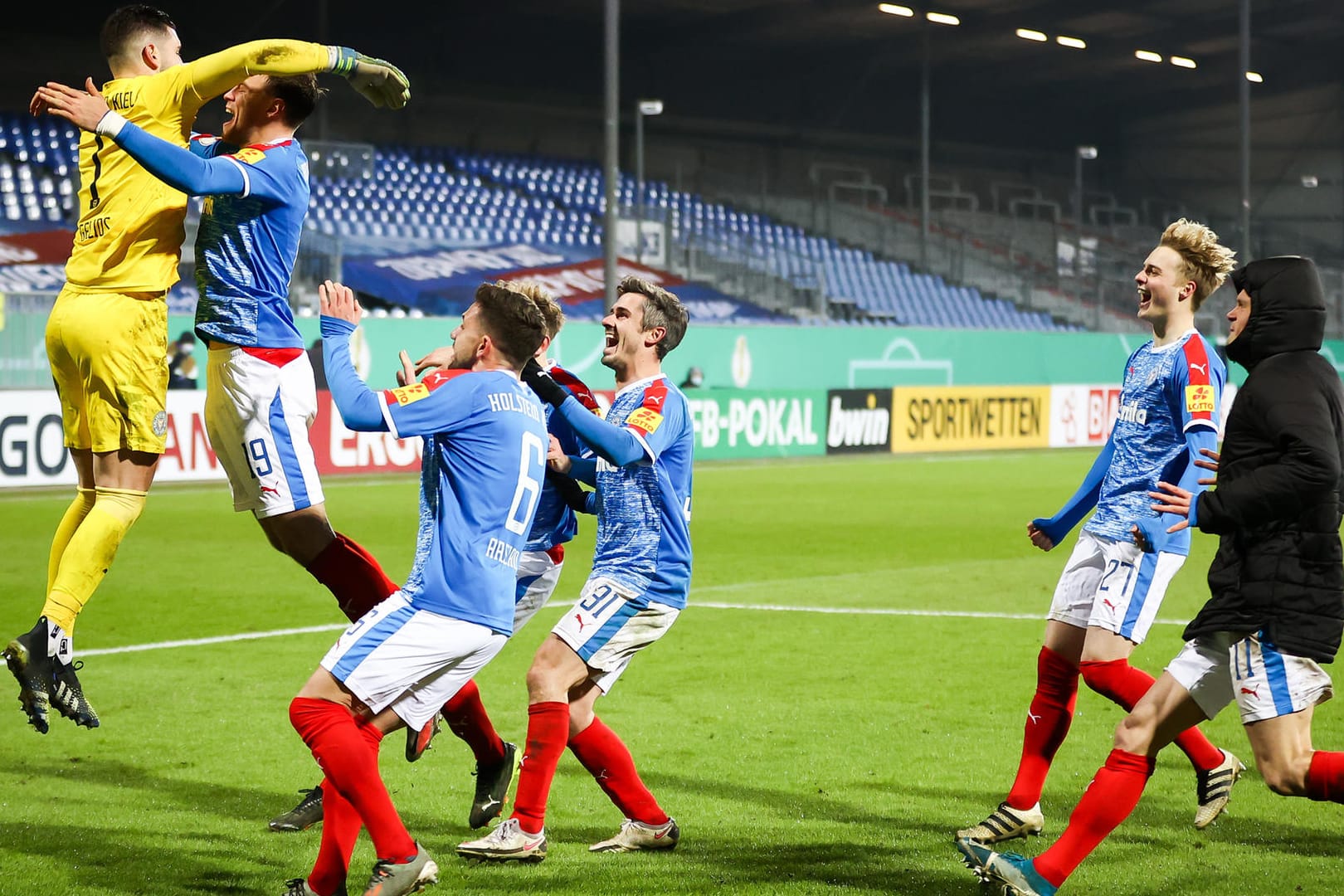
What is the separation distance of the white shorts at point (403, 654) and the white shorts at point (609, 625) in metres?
0.66

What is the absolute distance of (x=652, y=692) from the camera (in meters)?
8.02

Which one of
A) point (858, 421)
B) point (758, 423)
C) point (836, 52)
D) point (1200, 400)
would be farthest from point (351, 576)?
point (836, 52)

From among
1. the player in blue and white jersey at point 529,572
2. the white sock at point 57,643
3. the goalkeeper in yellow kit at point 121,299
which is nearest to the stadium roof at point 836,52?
the goalkeeper in yellow kit at point 121,299

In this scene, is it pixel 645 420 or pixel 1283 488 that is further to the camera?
pixel 645 420

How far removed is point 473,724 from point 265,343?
1.49m

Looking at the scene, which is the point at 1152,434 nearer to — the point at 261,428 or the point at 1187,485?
the point at 1187,485

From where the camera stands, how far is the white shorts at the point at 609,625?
5117mm

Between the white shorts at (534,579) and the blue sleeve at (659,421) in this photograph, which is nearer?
the blue sleeve at (659,421)

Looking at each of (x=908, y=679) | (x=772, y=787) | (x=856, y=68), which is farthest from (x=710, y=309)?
(x=772, y=787)

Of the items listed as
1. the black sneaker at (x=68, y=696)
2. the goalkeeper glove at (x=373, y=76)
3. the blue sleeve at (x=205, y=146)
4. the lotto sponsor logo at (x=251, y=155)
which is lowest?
the black sneaker at (x=68, y=696)

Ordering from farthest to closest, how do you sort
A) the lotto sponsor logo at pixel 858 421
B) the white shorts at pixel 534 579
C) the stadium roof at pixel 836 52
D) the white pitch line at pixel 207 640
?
the stadium roof at pixel 836 52
the lotto sponsor logo at pixel 858 421
the white pitch line at pixel 207 640
the white shorts at pixel 534 579

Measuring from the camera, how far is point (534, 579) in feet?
19.2

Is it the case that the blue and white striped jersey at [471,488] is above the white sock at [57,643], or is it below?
above

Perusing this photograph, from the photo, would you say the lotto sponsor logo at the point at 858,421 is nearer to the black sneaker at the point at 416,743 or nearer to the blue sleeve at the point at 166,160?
the black sneaker at the point at 416,743
